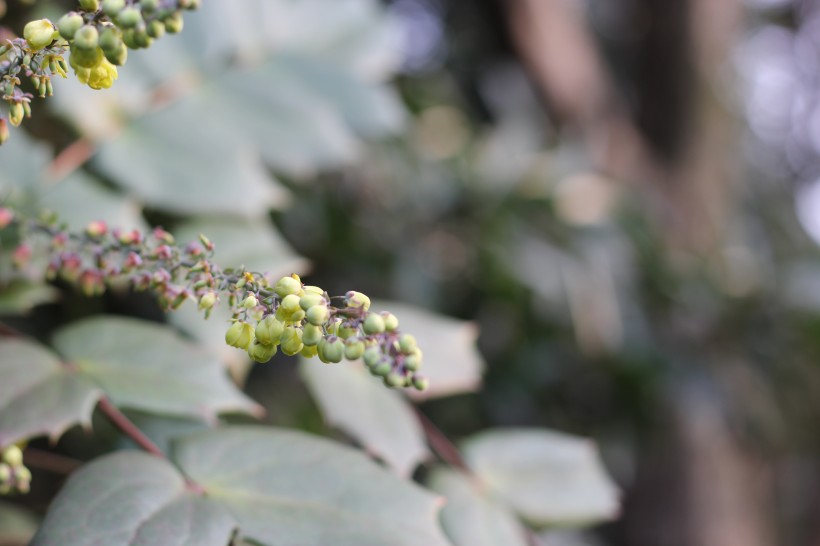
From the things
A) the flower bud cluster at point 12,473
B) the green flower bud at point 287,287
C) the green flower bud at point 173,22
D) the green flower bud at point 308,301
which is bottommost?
the flower bud cluster at point 12,473

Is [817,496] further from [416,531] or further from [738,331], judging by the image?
[416,531]

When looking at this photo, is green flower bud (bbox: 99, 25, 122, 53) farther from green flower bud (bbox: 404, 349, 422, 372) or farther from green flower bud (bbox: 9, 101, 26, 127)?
green flower bud (bbox: 404, 349, 422, 372)

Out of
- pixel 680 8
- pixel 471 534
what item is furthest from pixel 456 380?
pixel 680 8

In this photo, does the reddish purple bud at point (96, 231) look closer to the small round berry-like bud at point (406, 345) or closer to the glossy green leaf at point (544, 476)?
the small round berry-like bud at point (406, 345)

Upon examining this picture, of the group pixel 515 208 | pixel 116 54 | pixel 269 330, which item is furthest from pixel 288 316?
pixel 515 208

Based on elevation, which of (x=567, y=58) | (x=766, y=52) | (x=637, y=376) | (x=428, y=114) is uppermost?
(x=766, y=52)

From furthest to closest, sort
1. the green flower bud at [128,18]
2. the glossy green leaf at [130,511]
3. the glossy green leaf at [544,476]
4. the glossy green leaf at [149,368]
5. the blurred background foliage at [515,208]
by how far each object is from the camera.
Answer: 1. the blurred background foliage at [515,208]
2. the glossy green leaf at [544,476]
3. the glossy green leaf at [149,368]
4. the glossy green leaf at [130,511]
5. the green flower bud at [128,18]

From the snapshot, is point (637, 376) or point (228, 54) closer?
point (228, 54)

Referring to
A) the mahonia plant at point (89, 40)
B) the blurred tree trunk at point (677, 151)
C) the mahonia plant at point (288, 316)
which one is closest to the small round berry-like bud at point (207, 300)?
the mahonia plant at point (288, 316)
